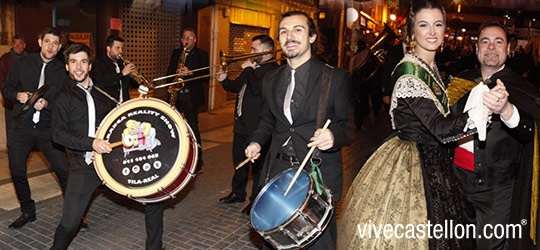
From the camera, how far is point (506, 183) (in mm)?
3717

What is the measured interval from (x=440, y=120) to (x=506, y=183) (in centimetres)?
132

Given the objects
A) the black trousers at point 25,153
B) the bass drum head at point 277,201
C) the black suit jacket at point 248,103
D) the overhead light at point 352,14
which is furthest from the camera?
the overhead light at point 352,14

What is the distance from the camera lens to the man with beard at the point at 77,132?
3.83 metres

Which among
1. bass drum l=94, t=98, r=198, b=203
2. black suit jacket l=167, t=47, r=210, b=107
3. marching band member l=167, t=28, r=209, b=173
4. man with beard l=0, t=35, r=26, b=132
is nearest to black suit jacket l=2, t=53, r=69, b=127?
bass drum l=94, t=98, r=198, b=203

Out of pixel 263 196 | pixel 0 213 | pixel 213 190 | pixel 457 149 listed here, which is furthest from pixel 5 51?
pixel 457 149

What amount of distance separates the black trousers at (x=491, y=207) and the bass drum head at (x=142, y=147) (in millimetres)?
2296

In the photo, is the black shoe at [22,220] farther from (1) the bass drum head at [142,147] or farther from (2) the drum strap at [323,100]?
(2) the drum strap at [323,100]

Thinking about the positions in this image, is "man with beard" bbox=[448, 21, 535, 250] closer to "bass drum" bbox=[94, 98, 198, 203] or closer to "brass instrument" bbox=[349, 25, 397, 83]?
"bass drum" bbox=[94, 98, 198, 203]

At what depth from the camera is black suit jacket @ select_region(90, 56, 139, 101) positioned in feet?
20.3

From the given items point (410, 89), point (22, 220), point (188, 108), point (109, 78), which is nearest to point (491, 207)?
point (410, 89)

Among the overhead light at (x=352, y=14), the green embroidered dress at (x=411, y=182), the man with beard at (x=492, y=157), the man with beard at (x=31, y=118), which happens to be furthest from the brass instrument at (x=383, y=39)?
the overhead light at (x=352, y=14)

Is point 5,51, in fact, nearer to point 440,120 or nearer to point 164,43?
point 164,43

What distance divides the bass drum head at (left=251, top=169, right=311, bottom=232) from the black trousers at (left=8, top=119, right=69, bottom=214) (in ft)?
9.71

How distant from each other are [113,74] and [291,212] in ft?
13.9
